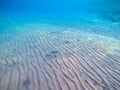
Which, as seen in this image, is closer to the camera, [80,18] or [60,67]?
[60,67]

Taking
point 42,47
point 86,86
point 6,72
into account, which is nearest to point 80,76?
point 86,86

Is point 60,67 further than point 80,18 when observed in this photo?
No

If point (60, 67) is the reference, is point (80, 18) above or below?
above

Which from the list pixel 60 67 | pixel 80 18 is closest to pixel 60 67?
pixel 60 67

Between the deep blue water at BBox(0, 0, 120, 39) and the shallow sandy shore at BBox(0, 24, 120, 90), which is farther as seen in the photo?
the deep blue water at BBox(0, 0, 120, 39)

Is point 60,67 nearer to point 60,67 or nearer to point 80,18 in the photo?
point 60,67

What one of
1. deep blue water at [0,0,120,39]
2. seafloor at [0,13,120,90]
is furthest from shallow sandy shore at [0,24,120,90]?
deep blue water at [0,0,120,39]

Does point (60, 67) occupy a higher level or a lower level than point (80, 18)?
lower

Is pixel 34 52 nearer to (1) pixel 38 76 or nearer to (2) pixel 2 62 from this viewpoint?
(2) pixel 2 62

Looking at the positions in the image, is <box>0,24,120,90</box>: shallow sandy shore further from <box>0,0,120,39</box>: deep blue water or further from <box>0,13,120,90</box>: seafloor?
<box>0,0,120,39</box>: deep blue water
